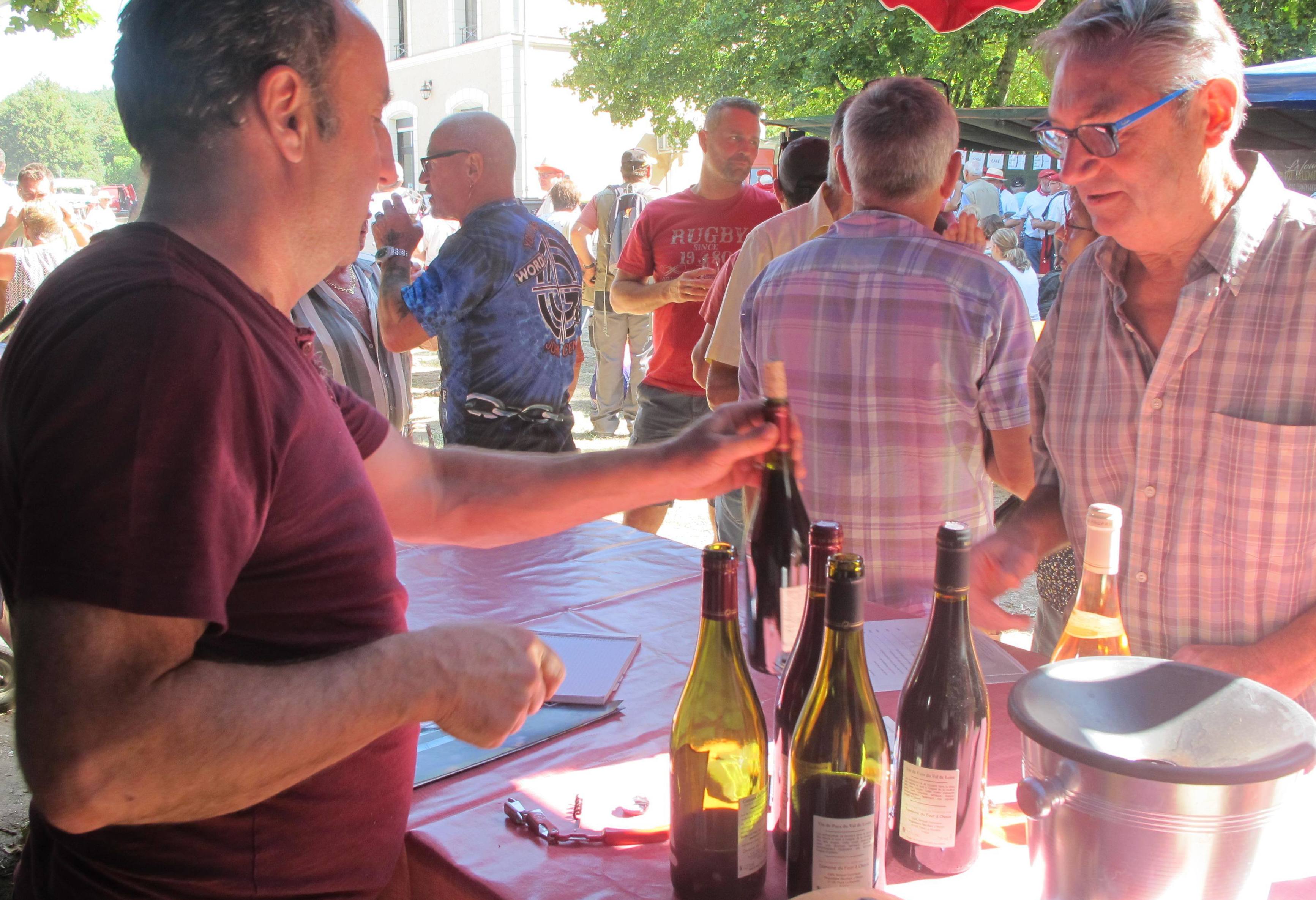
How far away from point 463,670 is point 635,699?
0.62 metres

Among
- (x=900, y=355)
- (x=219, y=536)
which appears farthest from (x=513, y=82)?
(x=219, y=536)

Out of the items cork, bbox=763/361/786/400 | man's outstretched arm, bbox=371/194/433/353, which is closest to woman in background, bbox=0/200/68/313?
man's outstretched arm, bbox=371/194/433/353

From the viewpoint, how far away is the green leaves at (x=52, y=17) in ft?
22.5

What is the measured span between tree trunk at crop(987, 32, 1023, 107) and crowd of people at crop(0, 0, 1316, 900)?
1172cm

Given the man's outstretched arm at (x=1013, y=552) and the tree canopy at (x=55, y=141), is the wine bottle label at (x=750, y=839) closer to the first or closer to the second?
the man's outstretched arm at (x=1013, y=552)

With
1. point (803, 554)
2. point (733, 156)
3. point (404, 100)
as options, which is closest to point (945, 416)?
point (803, 554)

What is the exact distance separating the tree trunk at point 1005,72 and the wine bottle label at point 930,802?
1435 cm

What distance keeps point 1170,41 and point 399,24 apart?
110 feet

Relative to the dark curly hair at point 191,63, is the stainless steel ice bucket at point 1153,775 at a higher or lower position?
lower

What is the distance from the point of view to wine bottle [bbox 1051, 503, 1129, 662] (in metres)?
1.21

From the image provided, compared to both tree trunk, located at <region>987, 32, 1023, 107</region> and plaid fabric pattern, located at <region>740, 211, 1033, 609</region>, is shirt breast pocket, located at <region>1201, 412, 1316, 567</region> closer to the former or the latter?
plaid fabric pattern, located at <region>740, 211, 1033, 609</region>

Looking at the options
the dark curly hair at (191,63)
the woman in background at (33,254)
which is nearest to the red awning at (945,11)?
the dark curly hair at (191,63)

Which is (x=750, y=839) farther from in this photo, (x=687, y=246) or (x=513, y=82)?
(x=513, y=82)

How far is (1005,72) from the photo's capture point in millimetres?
14117
